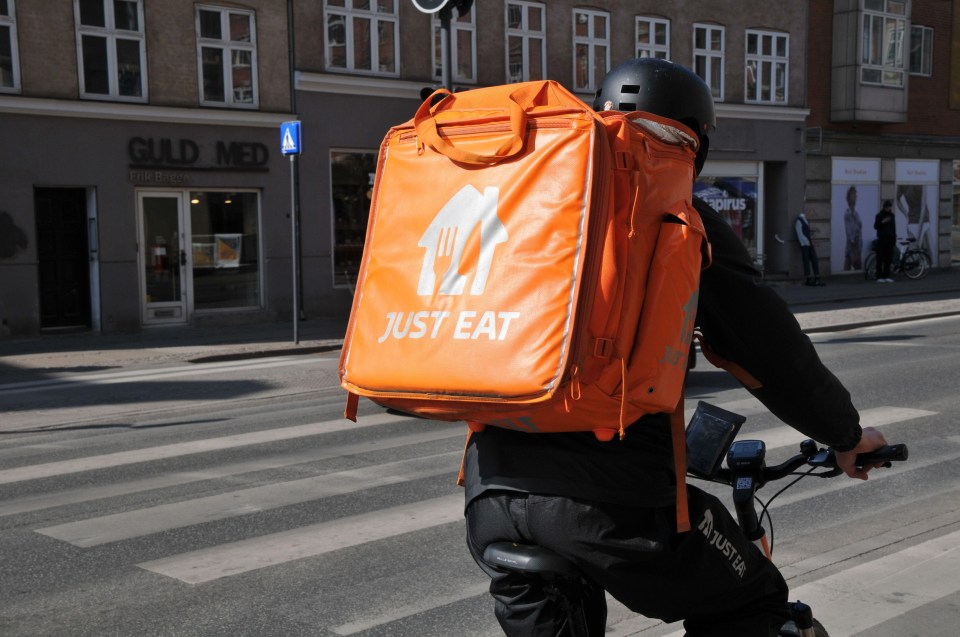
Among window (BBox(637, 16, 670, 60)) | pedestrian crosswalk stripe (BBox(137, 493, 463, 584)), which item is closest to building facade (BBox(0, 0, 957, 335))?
window (BBox(637, 16, 670, 60))

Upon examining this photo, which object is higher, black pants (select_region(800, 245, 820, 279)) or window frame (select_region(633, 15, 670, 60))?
window frame (select_region(633, 15, 670, 60))

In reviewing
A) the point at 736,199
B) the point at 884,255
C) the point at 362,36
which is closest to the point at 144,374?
the point at 362,36

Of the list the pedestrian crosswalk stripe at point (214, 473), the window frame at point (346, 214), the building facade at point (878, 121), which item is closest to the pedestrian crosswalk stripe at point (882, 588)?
the pedestrian crosswalk stripe at point (214, 473)

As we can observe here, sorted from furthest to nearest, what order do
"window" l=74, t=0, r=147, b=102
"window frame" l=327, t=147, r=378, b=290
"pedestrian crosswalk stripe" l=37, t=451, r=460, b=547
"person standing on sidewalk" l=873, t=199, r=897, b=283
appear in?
"person standing on sidewalk" l=873, t=199, r=897, b=283
"window frame" l=327, t=147, r=378, b=290
"window" l=74, t=0, r=147, b=102
"pedestrian crosswalk stripe" l=37, t=451, r=460, b=547

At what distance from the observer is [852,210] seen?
28125 mm

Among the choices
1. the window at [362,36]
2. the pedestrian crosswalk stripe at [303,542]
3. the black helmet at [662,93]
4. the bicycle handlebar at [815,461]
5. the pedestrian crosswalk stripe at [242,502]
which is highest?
the window at [362,36]

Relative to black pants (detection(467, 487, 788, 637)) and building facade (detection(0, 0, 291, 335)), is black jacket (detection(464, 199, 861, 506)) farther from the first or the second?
building facade (detection(0, 0, 291, 335))

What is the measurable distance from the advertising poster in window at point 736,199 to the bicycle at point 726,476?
2406 centimetres

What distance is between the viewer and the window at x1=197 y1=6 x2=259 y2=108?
719 inches

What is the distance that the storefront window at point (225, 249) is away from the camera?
60.9 ft

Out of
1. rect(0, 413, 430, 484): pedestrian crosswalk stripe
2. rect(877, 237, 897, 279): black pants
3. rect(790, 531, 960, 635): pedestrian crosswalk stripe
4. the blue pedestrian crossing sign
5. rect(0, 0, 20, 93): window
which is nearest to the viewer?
rect(790, 531, 960, 635): pedestrian crosswalk stripe

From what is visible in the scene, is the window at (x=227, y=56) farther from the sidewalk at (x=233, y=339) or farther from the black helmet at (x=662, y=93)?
the black helmet at (x=662, y=93)

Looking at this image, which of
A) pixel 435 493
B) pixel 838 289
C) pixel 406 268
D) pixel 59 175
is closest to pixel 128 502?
pixel 435 493

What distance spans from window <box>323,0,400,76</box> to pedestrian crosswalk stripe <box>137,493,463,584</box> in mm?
14914
